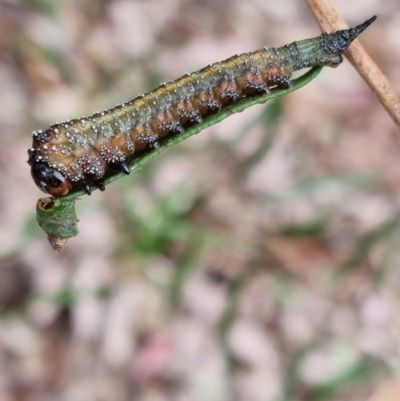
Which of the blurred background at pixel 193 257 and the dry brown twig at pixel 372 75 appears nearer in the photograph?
the dry brown twig at pixel 372 75

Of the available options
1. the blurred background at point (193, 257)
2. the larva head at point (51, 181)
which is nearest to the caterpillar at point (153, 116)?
the larva head at point (51, 181)

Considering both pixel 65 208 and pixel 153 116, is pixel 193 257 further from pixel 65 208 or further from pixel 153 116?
pixel 65 208

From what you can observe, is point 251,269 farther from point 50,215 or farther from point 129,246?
point 50,215

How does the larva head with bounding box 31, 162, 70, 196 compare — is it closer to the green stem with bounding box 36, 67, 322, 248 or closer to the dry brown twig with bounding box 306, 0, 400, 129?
the green stem with bounding box 36, 67, 322, 248

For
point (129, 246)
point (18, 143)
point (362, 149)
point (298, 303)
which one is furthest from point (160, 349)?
point (362, 149)

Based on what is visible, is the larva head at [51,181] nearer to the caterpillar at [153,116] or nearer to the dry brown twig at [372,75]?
the caterpillar at [153,116]

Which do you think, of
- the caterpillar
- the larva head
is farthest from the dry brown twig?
the larva head

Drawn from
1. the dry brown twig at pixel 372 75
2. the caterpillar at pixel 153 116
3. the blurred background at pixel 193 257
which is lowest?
the dry brown twig at pixel 372 75
